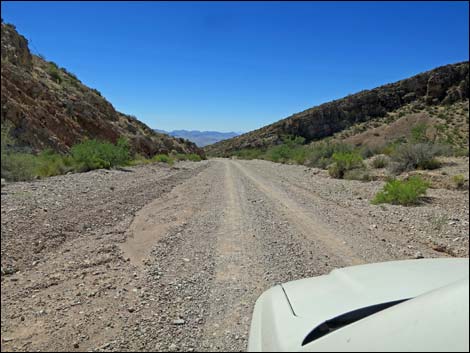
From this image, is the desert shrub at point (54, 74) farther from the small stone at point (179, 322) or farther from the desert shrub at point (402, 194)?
the small stone at point (179, 322)

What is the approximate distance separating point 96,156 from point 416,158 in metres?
15.6

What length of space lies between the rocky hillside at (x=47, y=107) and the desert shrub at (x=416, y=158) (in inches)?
641

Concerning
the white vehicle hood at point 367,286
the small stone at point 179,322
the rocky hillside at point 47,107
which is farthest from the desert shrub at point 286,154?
the white vehicle hood at point 367,286

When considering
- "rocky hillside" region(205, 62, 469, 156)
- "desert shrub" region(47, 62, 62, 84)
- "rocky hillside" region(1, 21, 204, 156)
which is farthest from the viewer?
"rocky hillside" region(205, 62, 469, 156)

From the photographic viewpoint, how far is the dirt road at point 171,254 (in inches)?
128

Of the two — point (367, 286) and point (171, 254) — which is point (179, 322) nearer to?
point (367, 286)

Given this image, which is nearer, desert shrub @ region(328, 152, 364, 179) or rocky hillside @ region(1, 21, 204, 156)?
rocky hillside @ region(1, 21, 204, 156)

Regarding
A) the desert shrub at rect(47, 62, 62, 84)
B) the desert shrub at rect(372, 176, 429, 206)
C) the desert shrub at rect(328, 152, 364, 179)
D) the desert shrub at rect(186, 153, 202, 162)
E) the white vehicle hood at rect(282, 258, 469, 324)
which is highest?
the desert shrub at rect(47, 62, 62, 84)

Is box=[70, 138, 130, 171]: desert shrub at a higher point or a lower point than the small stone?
higher

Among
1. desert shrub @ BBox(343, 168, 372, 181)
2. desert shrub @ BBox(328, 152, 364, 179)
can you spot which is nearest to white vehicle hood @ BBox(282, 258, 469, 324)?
desert shrub @ BBox(343, 168, 372, 181)

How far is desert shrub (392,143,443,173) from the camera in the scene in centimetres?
1834

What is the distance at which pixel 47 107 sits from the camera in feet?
80.8

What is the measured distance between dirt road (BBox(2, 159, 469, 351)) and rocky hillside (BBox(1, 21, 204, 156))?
335 inches

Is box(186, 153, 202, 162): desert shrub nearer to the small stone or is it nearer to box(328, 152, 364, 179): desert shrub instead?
box(328, 152, 364, 179): desert shrub
